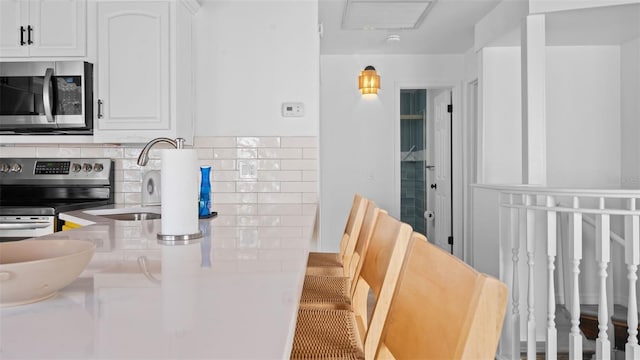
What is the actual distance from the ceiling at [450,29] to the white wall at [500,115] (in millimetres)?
178

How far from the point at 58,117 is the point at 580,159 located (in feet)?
14.4

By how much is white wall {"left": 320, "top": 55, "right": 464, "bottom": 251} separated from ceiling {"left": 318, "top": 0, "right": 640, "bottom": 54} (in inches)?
7.9

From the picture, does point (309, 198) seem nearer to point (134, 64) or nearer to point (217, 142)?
point (217, 142)

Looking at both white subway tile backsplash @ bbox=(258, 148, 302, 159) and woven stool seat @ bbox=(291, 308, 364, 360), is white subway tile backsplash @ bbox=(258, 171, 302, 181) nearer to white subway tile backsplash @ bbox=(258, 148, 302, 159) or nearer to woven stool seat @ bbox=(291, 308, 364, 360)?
white subway tile backsplash @ bbox=(258, 148, 302, 159)

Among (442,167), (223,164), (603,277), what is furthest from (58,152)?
(442,167)

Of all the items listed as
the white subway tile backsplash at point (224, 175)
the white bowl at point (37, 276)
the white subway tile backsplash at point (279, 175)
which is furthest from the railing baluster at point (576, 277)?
the white bowl at point (37, 276)

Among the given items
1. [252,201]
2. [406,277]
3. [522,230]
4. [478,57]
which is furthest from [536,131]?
[406,277]

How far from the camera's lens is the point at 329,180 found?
17.5ft

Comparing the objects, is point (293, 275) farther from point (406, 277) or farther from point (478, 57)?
point (478, 57)

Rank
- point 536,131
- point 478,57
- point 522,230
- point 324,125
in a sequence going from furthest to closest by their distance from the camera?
point 324,125, point 478,57, point 536,131, point 522,230

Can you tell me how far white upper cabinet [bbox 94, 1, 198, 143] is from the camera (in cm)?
279

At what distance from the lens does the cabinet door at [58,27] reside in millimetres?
2848

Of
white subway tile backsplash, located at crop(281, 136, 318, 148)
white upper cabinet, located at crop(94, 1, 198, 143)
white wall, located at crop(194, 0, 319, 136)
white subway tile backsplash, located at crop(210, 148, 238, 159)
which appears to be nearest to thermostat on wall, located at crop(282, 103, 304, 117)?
white wall, located at crop(194, 0, 319, 136)

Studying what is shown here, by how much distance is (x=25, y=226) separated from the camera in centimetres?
253
